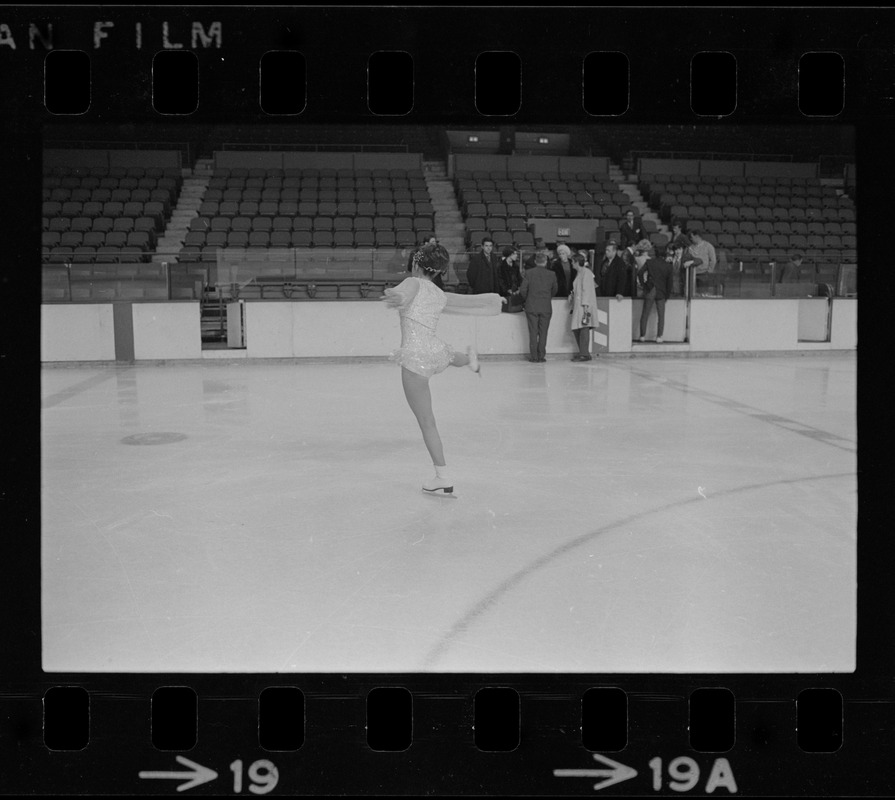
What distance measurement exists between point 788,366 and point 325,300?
6.39 metres

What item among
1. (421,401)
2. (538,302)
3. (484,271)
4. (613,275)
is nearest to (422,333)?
(421,401)

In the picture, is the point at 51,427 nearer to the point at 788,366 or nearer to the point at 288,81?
the point at 288,81

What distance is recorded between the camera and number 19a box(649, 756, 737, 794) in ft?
6.01

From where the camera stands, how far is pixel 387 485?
4.87 metres

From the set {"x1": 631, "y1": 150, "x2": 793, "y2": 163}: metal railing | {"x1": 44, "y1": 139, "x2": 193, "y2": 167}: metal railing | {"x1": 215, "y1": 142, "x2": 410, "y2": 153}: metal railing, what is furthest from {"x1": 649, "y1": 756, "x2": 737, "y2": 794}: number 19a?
{"x1": 631, "y1": 150, "x2": 793, "y2": 163}: metal railing

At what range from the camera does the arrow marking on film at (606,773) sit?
1.84 m

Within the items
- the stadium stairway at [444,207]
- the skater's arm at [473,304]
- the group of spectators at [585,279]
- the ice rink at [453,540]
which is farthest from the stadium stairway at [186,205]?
the skater's arm at [473,304]

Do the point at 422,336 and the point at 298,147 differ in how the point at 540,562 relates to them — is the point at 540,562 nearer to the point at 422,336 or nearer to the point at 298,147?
the point at 422,336

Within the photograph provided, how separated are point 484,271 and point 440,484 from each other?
835 cm

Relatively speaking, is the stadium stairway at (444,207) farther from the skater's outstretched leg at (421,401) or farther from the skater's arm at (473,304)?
the skater's outstretched leg at (421,401)

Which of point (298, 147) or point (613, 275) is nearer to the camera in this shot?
point (613, 275)

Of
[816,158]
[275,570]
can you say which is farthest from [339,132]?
[275,570]

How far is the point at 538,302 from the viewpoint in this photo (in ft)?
38.4

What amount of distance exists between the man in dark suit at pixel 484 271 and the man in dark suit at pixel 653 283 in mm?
2192
